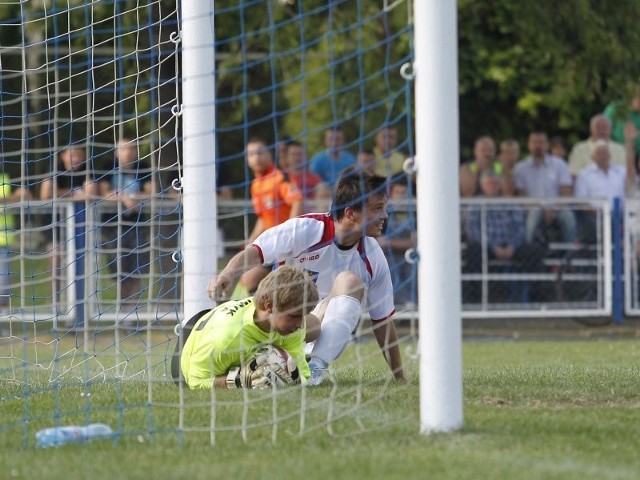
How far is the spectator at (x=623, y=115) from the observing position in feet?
59.0

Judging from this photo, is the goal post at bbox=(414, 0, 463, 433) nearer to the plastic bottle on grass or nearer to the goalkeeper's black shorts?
the plastic bottle on grass

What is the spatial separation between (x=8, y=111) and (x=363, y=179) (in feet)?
48.2

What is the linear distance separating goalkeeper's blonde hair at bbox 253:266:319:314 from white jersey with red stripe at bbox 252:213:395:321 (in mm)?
566

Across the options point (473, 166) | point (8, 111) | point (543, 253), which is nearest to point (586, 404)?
point (543, 253)

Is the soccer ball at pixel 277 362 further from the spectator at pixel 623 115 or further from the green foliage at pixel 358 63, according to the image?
the spectator at pixel 623 115

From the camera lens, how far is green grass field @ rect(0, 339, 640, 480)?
5.55 meters

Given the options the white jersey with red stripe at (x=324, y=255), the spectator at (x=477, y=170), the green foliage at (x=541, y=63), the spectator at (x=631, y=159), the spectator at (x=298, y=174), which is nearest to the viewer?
the white jersey with red stripe at (x=324, y=255)

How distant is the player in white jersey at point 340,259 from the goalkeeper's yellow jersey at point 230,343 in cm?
19

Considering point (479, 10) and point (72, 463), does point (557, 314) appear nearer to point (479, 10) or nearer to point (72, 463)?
point (479, 10)

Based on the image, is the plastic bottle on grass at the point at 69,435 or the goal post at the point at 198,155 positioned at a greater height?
the goal post at the point at 198,155

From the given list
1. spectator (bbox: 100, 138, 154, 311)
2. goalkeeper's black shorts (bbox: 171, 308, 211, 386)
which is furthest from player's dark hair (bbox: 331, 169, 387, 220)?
spectator (bbox: 100, 138, 154, 311)

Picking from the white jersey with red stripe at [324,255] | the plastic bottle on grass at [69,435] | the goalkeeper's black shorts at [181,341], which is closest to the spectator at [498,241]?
the white jersey with red stripe at [324,255]

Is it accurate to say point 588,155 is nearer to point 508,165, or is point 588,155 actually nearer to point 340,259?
point 508,165

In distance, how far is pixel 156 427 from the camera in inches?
262
